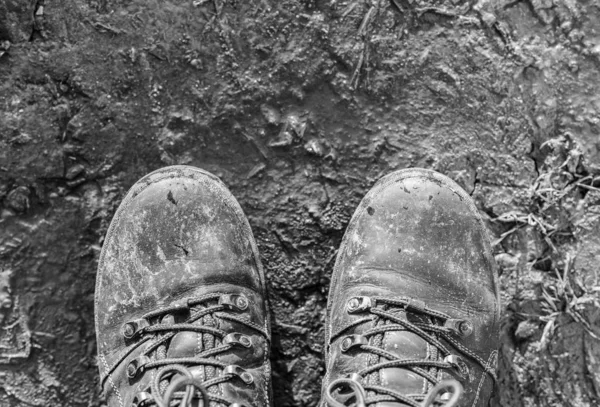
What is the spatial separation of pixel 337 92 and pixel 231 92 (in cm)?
30

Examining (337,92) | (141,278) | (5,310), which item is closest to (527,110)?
(337,92)

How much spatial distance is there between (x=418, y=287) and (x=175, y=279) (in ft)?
2.18

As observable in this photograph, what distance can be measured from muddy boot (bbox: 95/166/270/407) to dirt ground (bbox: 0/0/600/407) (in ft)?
0.26

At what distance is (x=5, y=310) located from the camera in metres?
2.01

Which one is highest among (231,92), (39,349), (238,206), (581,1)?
(581,1)

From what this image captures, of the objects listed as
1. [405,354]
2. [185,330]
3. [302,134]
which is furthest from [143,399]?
[302,134]

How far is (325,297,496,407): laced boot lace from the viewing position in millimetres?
1814

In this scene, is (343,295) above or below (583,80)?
below

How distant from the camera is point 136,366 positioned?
189cm

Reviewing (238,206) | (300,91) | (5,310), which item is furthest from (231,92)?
(5,310)

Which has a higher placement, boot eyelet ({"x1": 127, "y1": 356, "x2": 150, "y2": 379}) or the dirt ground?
the dirt ground

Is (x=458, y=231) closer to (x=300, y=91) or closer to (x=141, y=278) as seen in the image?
(x=300, y=91)

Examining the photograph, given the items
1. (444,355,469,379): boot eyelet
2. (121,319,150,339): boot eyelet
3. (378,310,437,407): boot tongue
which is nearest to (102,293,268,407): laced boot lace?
(121,319,150,339): boot eyelet

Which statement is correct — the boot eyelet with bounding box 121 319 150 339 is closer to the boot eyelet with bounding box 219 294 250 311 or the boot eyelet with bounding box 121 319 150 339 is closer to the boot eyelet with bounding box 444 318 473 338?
the boot eyelet with bounding box 219 294 250 311
